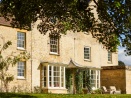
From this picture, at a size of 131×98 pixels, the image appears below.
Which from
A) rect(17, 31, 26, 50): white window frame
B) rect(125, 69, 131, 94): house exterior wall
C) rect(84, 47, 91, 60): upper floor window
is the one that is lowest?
rect(125, 69, 131, 94): house exterior wall

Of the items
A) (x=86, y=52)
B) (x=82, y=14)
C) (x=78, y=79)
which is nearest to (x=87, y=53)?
(x=86, y=52)

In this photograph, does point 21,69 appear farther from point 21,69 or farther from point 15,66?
point 15,66

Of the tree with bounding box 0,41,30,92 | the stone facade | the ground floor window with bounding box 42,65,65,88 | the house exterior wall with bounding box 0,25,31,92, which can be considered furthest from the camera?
the stone facade

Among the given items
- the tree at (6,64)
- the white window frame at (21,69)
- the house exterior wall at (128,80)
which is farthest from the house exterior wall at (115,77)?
the tree at (6,64)

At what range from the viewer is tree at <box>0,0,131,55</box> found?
1902 centimetres

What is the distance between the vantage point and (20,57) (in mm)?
33125

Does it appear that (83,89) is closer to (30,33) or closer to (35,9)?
(30,33)

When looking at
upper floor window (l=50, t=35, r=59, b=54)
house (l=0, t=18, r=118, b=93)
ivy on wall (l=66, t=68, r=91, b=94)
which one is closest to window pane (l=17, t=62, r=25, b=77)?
house (l=0, t=18, r=118, b=93)

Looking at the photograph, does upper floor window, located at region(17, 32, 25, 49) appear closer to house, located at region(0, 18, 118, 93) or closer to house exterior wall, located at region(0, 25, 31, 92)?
house, located at region(0, 18, 118, 93)

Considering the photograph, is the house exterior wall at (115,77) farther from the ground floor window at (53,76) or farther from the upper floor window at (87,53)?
the ground floor window at (53,76)

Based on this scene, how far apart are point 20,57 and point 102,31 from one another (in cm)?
1320

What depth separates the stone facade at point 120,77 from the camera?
40.5 m

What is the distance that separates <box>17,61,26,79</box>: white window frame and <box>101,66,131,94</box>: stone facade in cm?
1189

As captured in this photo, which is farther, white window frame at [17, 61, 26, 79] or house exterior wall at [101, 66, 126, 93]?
house exterior wall at [101, 66, 126, 93]
